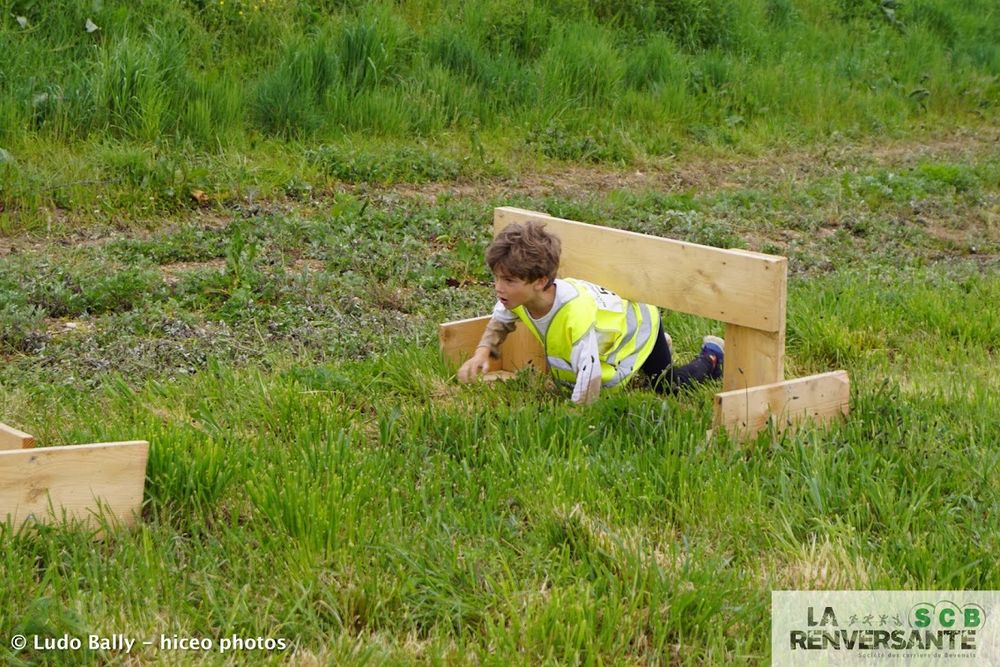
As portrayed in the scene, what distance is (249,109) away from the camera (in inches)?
378

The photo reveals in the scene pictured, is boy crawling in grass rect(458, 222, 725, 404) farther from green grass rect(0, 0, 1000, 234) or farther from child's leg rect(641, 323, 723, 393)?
green grass rect(0, 0, 1000, 234)

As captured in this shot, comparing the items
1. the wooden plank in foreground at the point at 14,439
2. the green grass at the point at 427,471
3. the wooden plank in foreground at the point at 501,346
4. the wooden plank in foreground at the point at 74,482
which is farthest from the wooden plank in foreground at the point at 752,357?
the wooden plank in foreground at the point at 14,439

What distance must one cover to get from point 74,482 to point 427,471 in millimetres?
1151

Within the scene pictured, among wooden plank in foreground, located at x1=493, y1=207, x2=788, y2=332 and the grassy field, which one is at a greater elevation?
wooden plank in foreground, located at x1=493, y1=207, x2=788, y2=332

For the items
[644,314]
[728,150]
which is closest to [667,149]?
[728,150]

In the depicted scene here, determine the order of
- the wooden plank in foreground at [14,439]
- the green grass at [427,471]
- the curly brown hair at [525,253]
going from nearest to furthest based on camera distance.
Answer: the green grass at [427,471] → the wooden plank in foreground at [14,439] → the curly brown hair at [525,253]

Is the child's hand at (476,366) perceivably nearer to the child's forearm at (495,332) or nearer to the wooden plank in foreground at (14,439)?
the child's forearm at (495,332)

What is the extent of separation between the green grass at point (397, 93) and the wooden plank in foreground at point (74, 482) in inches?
175

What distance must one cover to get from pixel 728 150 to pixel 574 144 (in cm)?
167

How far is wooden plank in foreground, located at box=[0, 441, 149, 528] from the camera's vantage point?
3520mm

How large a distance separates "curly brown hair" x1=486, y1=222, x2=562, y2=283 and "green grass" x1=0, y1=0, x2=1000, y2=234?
3.82 m

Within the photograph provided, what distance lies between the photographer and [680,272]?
16.1ft

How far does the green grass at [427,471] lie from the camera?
3197 millimetres

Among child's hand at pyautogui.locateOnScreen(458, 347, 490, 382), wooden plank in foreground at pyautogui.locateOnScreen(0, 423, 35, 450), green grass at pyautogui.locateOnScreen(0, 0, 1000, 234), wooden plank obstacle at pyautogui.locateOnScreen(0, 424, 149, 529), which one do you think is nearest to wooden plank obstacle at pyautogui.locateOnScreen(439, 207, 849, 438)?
child's hand at pyautogui.locateOnScreen(458, 347, 490, 382)
